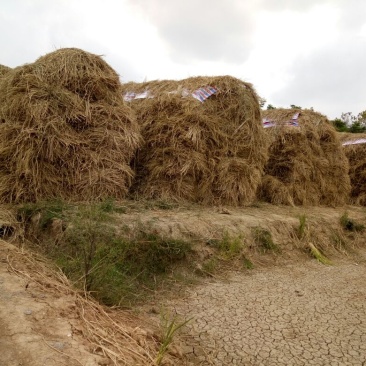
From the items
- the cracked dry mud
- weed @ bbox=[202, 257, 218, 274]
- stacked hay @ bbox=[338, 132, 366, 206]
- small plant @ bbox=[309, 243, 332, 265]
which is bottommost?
the cracked dry mud

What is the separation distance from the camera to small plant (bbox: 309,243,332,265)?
4.46 meters

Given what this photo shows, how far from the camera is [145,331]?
2.26 meters

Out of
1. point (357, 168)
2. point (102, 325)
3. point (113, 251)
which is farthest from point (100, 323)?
point (357, 168)

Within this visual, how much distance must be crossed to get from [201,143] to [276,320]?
283 cm

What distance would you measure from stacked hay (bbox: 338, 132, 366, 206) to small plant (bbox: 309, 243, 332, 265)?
4380 mm

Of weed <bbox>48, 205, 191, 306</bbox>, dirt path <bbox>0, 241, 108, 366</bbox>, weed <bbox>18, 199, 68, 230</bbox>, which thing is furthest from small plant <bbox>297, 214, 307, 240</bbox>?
dirt path <bbox>0, 241, 108, 366</bbox>

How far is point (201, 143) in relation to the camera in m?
5.12

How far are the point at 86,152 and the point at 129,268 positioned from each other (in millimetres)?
1731

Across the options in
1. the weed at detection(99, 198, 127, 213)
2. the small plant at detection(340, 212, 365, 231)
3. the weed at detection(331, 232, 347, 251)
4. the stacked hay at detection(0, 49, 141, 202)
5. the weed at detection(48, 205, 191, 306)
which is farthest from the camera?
the small plant at detection(340, 212, 365, 231)

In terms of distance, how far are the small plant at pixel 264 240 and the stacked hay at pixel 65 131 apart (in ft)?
5.29

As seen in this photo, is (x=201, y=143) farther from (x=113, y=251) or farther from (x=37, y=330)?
(x=37, y=330)

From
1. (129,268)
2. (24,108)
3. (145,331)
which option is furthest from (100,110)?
(145,331)

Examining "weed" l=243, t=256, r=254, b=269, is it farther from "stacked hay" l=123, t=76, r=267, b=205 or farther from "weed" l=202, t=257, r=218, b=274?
"stacked hay" l=123, t=76, r=267, b=205

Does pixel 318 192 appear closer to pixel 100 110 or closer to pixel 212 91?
pixel 212 91
